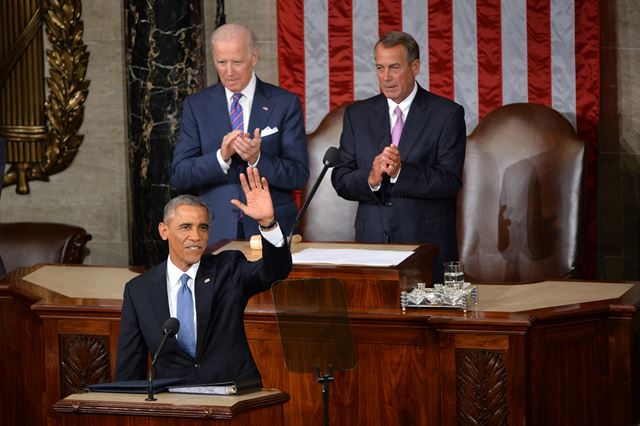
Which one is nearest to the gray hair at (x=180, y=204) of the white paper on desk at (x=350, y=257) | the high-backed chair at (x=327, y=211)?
the white paper on desk at (x=350, y=257)

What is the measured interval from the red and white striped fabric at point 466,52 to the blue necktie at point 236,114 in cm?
187

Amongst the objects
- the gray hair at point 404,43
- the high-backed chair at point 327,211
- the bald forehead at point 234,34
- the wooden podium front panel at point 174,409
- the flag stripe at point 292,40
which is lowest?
the wooden podium front panel at point 174,409

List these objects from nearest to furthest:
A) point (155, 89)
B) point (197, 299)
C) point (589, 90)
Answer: point (197, 299), point (589, 90), point (155, 89)

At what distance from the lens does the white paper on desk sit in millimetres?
5332

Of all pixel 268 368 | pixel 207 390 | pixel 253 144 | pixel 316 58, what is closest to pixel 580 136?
pixel 316 58

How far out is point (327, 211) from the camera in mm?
7785

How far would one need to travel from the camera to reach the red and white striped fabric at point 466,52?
25.3 feet

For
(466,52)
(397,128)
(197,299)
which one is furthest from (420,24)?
(197,299)

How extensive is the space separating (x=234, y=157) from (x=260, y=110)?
0.28m

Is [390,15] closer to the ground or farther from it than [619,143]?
farther from it

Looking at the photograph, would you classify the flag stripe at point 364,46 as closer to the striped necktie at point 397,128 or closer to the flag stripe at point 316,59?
the flag stripe at point 316,59

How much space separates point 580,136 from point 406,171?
214cm

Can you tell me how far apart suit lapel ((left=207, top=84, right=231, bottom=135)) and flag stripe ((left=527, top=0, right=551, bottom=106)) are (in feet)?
7.74

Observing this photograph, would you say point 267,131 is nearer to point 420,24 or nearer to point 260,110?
point 260,110
